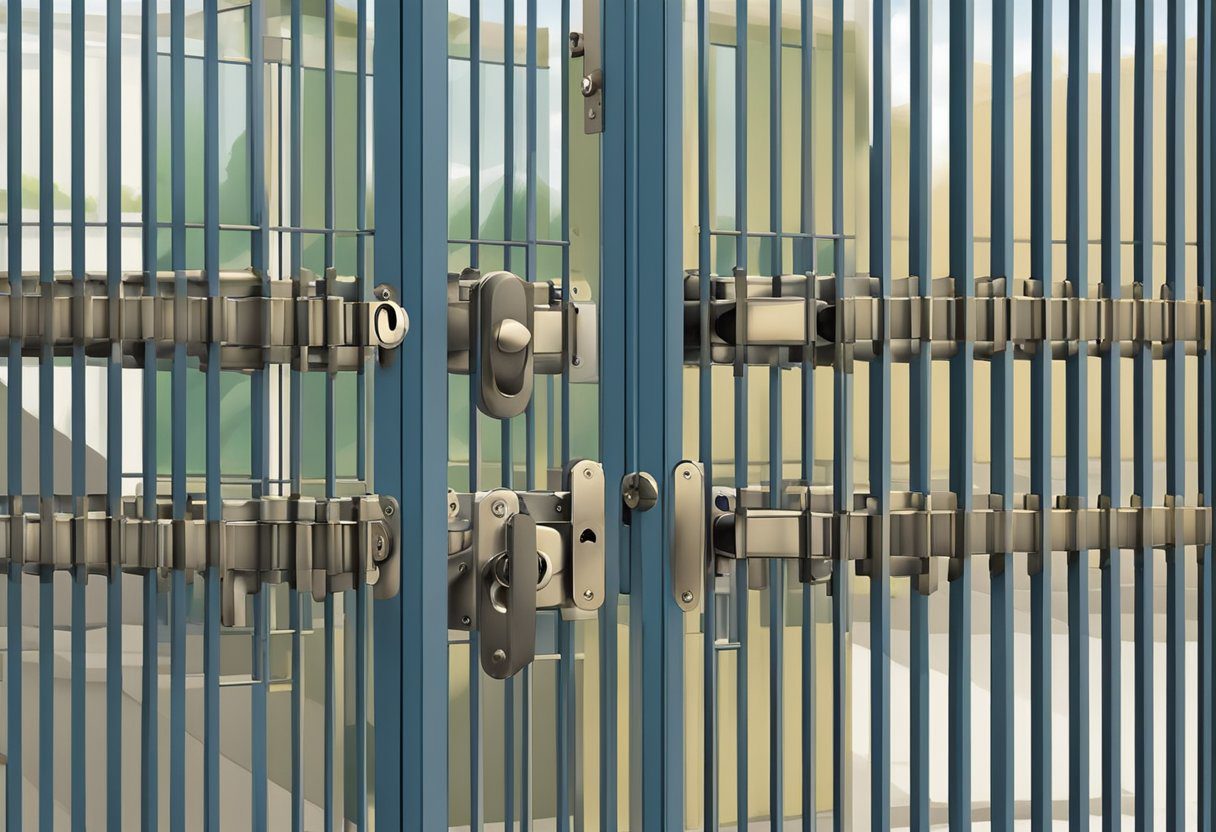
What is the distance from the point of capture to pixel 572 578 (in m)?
1.06

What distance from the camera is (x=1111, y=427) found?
3.82ft

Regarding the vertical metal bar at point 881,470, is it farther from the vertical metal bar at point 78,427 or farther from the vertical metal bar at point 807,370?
the vertical metal bar at point 78,427

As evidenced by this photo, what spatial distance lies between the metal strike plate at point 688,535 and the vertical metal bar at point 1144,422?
457 millimetres

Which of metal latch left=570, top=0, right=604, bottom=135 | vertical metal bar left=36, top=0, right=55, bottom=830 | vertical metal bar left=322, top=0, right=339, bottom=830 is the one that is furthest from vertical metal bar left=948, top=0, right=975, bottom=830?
vertical metal bar left=36, top=0, right=55, bottom=830

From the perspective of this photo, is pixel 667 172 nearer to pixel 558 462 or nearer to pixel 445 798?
pixel 558 462

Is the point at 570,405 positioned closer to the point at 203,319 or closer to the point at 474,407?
the point at 474,407

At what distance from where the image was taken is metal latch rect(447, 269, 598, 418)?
3.40 feet

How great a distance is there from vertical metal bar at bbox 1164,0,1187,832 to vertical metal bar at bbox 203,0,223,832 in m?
0.91

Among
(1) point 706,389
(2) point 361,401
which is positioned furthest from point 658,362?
(2) point 361,401

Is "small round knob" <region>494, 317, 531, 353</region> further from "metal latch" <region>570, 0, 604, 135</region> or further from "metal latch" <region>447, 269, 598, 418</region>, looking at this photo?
"metal latch" <region>570, 0, 604, 135</region>

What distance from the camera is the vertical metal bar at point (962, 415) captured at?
3.66ft

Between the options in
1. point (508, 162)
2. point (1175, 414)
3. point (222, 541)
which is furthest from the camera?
point (1175, 414)

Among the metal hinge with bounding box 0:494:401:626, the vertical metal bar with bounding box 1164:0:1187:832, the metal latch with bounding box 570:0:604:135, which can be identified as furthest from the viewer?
the vertical metal bar with bounding box 1164:0:1187:832

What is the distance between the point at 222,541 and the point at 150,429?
0.11 meters
